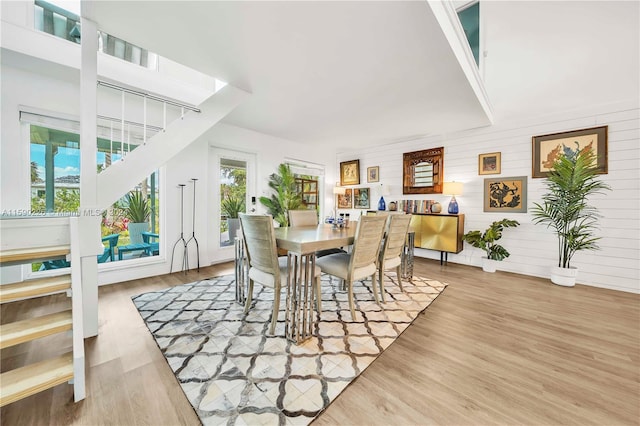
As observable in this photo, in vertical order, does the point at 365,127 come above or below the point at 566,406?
above

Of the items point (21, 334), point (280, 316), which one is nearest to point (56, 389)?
point (21, 334)

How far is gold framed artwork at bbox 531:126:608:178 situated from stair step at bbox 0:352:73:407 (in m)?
5.41

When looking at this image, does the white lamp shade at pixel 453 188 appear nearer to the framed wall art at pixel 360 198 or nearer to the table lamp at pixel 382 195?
the table lamp at pixel 382 195

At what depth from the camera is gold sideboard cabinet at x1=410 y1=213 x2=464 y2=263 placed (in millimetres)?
3928

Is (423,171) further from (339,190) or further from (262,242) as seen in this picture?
(262,242)

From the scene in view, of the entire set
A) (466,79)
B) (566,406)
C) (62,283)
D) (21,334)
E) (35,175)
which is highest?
(466,79)

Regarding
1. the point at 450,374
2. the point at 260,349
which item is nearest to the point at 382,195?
the point at 450,374

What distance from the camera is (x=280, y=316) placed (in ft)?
7.07

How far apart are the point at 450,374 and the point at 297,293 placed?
1127 mm

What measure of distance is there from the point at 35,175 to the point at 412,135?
5.52 meters

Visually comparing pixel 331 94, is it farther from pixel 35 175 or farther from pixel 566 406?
pixel 35 175

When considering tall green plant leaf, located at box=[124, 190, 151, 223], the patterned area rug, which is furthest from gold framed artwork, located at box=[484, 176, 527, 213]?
tall green plant leaf, located at box=[124, 190, 151, 223]

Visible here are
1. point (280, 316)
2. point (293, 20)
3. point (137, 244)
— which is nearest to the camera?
point (293, 20)

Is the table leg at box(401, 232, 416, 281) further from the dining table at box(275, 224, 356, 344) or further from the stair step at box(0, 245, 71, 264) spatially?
the stair step at box(0, 245, 71, 264)
